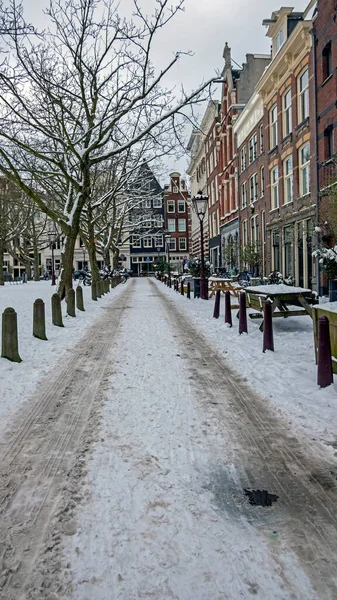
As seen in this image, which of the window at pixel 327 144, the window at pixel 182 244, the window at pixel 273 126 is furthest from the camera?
the window at pixel 182 244

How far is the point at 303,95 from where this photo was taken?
20.2m

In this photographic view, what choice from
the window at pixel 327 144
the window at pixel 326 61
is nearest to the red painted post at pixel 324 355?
the window at pixel 327 144

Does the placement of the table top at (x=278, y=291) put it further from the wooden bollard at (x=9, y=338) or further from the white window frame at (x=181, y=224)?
the white window frame at (x=181, y=224)

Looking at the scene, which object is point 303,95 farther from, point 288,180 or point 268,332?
point 268,332

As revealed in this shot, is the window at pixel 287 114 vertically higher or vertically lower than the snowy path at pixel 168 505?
higher

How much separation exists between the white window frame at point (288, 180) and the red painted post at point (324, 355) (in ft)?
57.0

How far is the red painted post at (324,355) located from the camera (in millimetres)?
5320

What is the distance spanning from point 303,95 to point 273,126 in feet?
13.6

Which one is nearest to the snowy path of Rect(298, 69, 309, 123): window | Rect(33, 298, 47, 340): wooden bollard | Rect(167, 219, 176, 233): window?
Rect(33, 298, 47, 340): wooden bollard

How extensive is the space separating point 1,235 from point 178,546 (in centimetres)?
3807

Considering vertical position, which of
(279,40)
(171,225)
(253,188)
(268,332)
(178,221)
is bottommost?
(268,332)

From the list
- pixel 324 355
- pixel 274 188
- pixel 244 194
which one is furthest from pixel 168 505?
pixel 244 194

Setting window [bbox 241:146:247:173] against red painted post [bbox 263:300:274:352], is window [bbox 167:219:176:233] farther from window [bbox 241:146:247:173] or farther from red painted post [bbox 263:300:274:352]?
red painted post [bbox 263:300:274:352]

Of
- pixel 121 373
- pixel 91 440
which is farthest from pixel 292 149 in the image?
pixel 91 440
